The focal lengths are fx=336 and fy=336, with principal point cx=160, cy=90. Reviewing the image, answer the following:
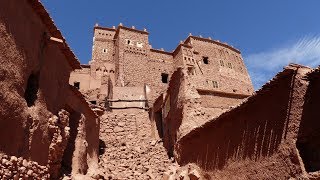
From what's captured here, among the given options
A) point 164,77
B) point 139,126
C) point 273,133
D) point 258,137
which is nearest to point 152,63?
→ point 164,77

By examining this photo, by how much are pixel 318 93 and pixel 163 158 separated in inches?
322

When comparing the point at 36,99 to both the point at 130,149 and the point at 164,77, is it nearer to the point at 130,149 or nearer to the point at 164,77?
the point at 130,149

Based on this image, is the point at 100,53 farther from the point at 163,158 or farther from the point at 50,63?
the point at 50,63

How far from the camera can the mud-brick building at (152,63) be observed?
3294cm

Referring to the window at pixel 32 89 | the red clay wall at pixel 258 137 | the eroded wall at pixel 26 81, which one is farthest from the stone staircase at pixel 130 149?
the window at pixel 32 89

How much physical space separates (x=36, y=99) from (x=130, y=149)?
271 inches

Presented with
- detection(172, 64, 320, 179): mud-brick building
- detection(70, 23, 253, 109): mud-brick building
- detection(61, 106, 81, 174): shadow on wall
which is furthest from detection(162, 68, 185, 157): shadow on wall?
detection(70, 23, 253, 109): mud-brick building

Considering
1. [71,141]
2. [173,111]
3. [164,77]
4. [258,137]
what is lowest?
[258,137]

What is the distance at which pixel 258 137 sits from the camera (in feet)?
29.0

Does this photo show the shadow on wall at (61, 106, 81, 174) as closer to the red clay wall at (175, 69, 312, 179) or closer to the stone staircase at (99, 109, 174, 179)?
the stone staircase at (99, 109, 174, 179)

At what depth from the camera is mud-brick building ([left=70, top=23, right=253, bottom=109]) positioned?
3294 cm

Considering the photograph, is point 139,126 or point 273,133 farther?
point 139,126

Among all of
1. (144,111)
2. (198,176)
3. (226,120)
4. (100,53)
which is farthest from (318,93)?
(100,53)

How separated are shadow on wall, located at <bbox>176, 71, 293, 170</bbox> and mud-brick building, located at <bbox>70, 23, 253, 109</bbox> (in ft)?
58.1
